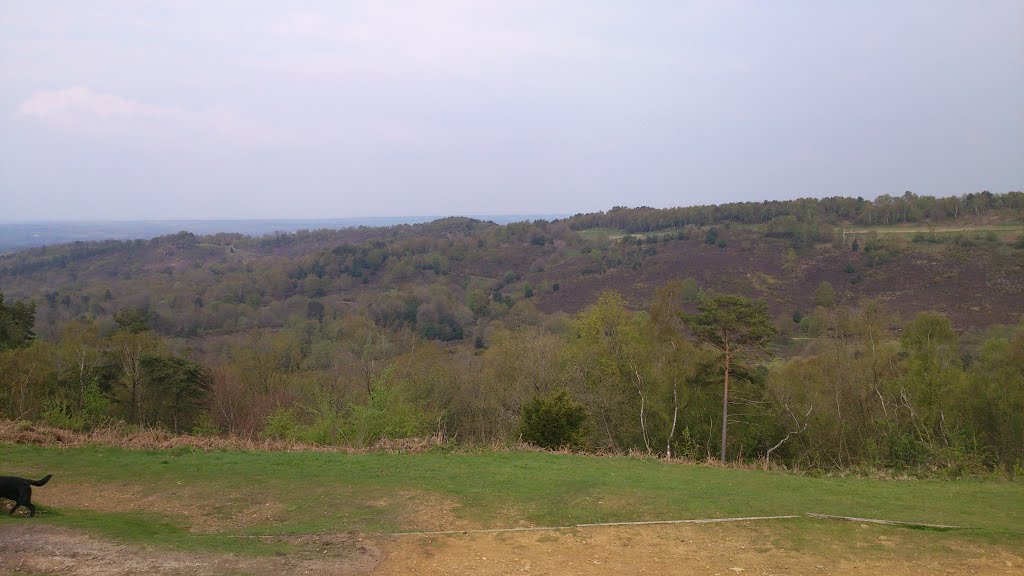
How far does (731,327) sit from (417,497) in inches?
645

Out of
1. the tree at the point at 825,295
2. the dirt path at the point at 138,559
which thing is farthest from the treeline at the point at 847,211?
the dirt path at the point at 138,559

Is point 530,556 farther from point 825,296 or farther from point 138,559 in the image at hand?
point 825,296

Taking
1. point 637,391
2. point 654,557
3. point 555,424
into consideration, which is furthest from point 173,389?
point 654,557

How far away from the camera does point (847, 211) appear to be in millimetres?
104000

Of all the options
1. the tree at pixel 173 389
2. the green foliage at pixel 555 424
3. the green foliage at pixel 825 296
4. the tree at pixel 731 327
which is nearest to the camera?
the green foliage at pixel 555 424

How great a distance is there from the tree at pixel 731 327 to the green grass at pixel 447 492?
10.4 metres

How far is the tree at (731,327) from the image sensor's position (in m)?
22.7

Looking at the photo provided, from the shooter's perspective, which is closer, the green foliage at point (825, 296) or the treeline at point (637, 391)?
the treeline at point (637, 391)

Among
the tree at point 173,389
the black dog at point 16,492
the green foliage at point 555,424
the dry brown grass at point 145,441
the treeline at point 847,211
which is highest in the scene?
the treeline at point 847,211

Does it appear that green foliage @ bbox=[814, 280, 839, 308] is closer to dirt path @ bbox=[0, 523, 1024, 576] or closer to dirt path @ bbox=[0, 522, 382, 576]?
dirt path @ bbox=[0, 523, 1024, 576]

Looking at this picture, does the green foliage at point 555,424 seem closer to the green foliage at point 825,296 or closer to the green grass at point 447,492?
the green grass at point 447,492

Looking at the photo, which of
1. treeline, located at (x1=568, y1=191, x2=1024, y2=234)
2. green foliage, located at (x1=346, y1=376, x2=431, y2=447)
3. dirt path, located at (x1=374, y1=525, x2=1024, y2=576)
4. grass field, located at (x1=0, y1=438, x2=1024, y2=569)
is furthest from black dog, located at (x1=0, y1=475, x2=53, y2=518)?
treeline, located at (x1=568, y1=191, x2=1024, y2=234)

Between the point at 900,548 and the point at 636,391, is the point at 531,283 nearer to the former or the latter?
the point at 636,391

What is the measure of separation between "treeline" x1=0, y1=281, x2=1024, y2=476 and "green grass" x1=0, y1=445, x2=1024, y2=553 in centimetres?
600
